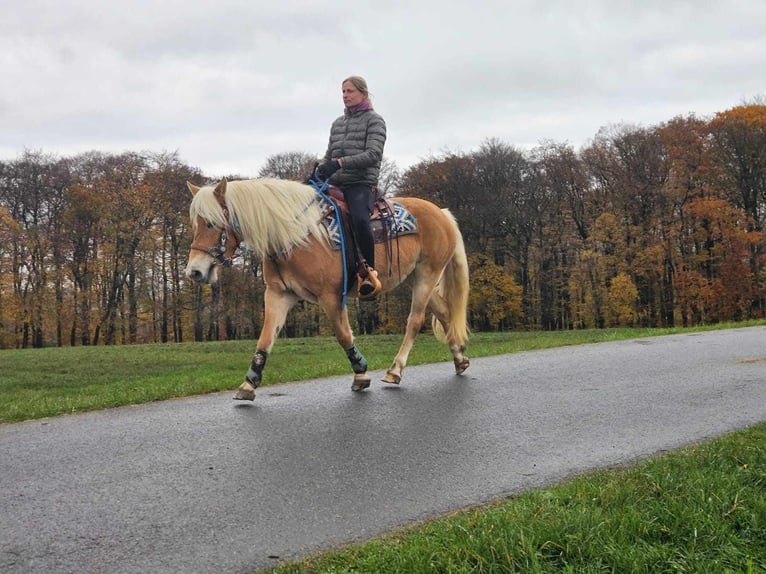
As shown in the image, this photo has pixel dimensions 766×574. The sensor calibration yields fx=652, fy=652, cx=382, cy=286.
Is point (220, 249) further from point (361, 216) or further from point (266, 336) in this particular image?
point (361, 216)

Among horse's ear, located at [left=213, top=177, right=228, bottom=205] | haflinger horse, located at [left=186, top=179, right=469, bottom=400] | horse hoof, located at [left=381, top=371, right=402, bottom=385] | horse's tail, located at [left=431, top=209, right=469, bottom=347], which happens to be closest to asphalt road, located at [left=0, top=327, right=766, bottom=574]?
horse hoof, located at [left=381, top=371, right=402, bottom=385]

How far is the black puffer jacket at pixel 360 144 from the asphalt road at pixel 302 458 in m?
2.38

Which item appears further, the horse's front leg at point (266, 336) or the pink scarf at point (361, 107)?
the pink scarf at point (361, 107)

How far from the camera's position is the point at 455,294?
29.0ft

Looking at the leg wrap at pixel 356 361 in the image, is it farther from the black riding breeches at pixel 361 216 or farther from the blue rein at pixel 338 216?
the black riding breeches at pixel 361 216

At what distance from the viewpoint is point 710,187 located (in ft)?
128

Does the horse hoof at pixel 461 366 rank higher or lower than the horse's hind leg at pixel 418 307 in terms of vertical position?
lower

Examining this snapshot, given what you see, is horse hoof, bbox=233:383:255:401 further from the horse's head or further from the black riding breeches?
the black riding breeches

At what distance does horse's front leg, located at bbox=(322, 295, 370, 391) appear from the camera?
691 centimetres

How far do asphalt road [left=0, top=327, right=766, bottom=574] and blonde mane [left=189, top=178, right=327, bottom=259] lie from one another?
1.64 meters

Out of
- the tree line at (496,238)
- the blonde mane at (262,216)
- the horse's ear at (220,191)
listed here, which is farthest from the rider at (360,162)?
the tree line at (496,238)

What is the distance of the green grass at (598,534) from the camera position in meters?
2.71

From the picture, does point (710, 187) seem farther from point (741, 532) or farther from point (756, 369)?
point (741, 532)

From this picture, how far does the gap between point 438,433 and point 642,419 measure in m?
1.92
